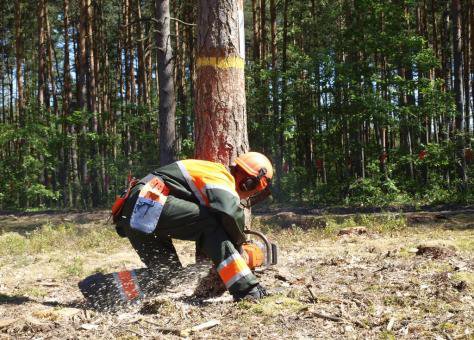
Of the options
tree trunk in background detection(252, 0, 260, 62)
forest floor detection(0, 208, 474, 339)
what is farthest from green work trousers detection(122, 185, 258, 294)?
tree trunk in background detection(252, 0, 260, 62)

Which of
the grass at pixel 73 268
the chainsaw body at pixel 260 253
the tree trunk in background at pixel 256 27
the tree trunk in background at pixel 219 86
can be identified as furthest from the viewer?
the tree trunk in background at pixel 256 27

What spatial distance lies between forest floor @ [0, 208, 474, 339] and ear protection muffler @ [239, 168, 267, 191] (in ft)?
3.09

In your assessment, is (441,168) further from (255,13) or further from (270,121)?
(255,13)

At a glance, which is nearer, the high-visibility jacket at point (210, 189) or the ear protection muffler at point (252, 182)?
the high-visibility jacket at point (210, 189)

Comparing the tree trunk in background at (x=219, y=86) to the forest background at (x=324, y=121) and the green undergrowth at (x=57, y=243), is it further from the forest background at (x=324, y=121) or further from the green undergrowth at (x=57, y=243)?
the forest background at (x=324, y=121)

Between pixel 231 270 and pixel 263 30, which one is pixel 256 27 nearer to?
pixel 263 30

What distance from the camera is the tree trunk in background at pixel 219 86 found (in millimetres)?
5008

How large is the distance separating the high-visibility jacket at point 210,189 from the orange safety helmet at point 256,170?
0.84 ft

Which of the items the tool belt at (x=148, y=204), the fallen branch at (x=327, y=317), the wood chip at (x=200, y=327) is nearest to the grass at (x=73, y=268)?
the tool belt at (x=148, y=204)

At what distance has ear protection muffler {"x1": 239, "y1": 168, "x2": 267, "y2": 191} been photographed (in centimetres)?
A: 449

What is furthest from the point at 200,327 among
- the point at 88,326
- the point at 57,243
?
the point at 57,243

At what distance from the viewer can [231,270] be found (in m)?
4.14

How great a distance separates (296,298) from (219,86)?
216 centimetres

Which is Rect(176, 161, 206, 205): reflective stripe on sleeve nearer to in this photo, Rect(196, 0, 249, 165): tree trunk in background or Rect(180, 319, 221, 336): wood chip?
Rect(196, 0, 249, 165): tree trunk in background
